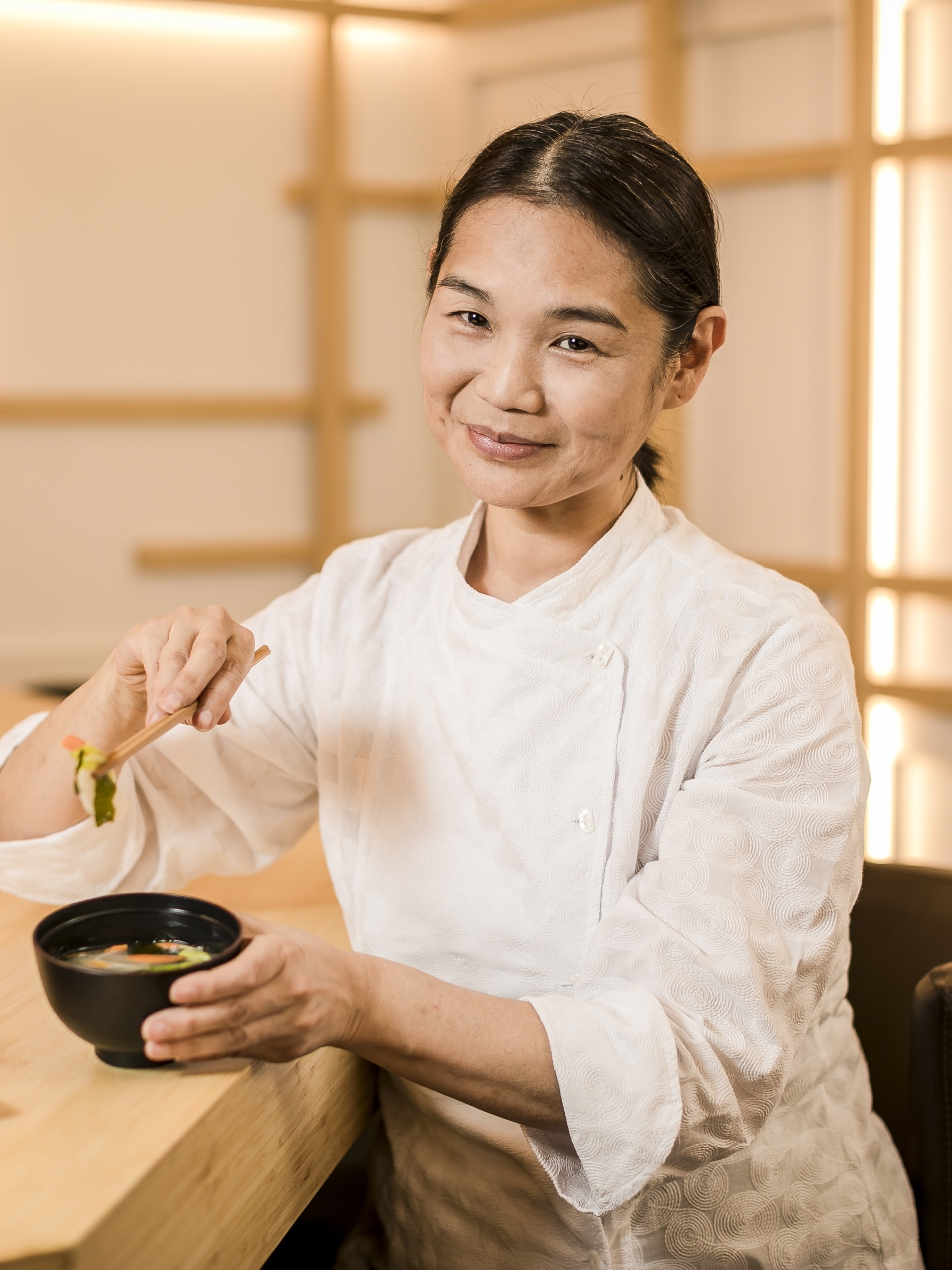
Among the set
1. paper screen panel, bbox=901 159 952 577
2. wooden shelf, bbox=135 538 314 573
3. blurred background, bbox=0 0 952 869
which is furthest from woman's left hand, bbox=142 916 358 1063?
wooden shelf, bbox=135 538 314 573

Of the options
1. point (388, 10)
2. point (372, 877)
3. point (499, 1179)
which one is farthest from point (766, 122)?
point (499, 1179)

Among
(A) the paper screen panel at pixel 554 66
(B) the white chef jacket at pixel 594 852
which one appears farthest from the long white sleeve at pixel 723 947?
(A) the paper screen panel at pixel 554 66

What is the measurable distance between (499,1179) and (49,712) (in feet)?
2.19

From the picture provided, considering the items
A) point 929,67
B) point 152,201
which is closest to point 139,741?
point 929,67

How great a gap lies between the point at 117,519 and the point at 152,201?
3.65ft

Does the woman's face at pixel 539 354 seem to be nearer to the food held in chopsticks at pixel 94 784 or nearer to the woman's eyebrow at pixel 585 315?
the woman's eyebrow at pixel 585 315

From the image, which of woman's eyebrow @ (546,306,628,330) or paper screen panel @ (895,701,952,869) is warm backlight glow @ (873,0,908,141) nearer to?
paper screen panel @ (895,701,952,869)

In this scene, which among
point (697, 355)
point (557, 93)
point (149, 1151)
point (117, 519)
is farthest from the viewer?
point (117, 519)

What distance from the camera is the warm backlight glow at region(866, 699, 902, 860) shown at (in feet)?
11.7

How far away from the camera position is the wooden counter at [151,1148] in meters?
0.74

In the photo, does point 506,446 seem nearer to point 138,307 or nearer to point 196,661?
point 196,661

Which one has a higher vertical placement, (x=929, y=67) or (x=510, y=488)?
(x=929, y=67)

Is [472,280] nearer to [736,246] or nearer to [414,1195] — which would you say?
[414,1195]

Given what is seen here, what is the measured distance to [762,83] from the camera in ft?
11.8
